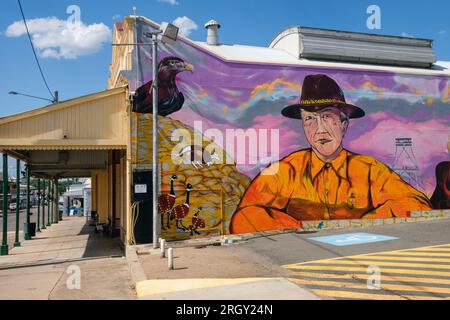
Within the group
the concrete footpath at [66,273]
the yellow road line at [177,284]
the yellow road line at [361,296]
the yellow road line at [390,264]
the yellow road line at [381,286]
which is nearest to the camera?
the yellow road line at [361,296]

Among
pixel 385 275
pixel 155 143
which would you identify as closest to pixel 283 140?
pixel 155 143

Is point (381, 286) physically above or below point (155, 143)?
below

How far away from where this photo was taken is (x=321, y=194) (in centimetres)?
1709

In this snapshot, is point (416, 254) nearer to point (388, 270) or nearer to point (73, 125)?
point (388, 270)

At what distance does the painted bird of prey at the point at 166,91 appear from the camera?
49.6 ft

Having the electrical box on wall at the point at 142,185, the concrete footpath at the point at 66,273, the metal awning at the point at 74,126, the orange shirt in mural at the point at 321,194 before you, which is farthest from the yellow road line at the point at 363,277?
the metal awning at the point at 74,126

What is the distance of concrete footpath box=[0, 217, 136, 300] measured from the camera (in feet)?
31.5

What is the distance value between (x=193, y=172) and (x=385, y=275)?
26.5 ft

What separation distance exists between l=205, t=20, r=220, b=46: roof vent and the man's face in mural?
4953 mm

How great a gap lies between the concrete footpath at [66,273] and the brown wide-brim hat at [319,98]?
876 centimetres

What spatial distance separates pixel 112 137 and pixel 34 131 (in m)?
2.51

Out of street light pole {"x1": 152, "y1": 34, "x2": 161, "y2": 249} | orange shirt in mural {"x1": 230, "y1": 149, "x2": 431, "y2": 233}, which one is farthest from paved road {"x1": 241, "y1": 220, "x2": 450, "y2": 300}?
street light pole {"x1": 152, "y1": 34, "x2": 161, "y2": 249}

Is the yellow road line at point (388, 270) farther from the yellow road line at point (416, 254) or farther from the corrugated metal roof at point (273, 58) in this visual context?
the corrugated metal roof at point (273, 58)

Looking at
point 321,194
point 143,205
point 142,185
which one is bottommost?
point 143,205
